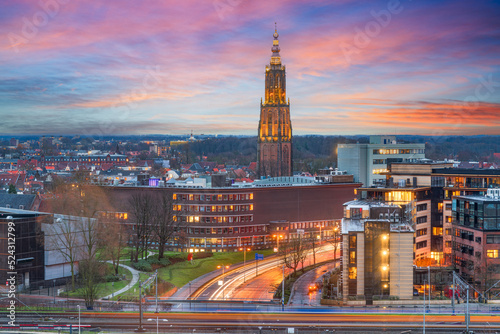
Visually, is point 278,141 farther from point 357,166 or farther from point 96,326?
point 96,326

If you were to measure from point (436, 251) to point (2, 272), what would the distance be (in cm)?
5292

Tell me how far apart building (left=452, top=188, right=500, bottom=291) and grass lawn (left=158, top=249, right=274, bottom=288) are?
104 feet

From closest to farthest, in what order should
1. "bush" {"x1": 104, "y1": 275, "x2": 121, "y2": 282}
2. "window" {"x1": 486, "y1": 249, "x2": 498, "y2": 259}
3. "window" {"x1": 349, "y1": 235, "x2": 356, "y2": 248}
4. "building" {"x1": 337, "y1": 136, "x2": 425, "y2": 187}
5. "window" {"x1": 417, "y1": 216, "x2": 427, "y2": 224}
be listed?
1. "window" {"x1": 349, "y1": 235, "x2": 356, "y2": 248}
2. "window" {"x1": 486, "y1": 249, "x2": 498, "y2": 259}
3. "bush" {"x1": 104, "y1": 275, "x2": 121, "y2": 282}
4. "window" {"x1": 417, "y1": 216, "x2": 427, "y2": 224}
5. "building" {"x1": 337, "y1": 136, "x2": 425, "y2": 187}

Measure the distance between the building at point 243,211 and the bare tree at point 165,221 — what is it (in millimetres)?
1033

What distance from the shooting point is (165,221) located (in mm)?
87750

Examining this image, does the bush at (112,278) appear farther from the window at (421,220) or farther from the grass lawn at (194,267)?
the window at (421,220)

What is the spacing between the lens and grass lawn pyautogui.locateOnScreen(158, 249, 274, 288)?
7162 cm

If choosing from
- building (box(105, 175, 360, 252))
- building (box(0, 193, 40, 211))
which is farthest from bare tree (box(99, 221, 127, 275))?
building (box(0, 193, 40, 211))

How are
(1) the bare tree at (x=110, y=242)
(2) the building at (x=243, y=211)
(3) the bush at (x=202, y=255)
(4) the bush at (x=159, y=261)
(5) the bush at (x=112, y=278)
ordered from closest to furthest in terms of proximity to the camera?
(5) the bush at (x=112, y=278), (1) the bare tree at (x=110, y=242), (4) the bush at (x=159, y=261), (3) the bush at (x=202, y=255), (2) the building at (x=243, y=211)

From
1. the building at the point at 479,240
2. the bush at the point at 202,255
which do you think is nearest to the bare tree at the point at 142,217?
the bush at the point at 202,255

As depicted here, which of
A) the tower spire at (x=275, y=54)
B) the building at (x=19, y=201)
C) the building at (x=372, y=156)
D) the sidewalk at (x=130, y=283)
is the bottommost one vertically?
the sidewalk at (x=130, y=283)

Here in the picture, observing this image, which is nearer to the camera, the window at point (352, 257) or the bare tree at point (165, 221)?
the window at point (352, 257)

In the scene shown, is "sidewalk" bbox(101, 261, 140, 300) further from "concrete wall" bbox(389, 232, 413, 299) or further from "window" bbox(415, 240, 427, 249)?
"window" bbox(415, 240, 427, 249)

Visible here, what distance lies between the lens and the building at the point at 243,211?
94125 mm
